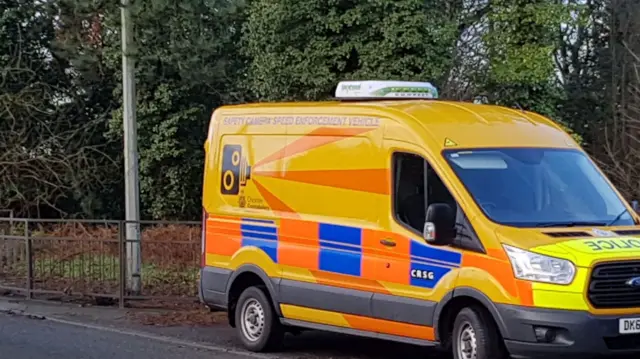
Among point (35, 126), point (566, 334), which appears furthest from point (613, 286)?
point (35, 126)

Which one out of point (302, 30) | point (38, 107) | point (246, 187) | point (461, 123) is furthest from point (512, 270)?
point (38, 107)

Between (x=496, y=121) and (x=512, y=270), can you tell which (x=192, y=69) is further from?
(x=512, y=270)

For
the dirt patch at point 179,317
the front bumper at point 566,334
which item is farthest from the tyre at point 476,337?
the dirt patch at point 179,317

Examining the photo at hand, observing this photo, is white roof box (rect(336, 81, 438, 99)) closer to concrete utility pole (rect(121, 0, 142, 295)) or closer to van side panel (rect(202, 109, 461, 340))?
van side panel (rect(202, 109, 461, 340))

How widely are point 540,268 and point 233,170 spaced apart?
4.49m

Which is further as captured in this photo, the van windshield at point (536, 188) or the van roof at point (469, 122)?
the van roof at point (469, 122)

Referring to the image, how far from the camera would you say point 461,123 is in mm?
10398

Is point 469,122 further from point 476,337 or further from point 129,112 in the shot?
point 129,112

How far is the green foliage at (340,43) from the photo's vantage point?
22750mm

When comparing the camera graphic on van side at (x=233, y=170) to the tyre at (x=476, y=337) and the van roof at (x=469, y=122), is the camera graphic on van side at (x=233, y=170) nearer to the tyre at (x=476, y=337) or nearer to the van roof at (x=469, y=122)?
the van roof at (x=469, y=122)

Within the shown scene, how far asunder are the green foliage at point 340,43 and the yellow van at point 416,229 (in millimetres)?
10582

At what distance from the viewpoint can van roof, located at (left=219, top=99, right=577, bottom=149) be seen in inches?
403

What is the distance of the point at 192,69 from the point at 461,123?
577 inches

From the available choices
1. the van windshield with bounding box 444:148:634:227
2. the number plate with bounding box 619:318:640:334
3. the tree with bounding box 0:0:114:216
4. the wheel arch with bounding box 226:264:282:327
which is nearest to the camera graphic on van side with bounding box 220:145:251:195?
the wheel arch with bounding box 226:264:282:327
